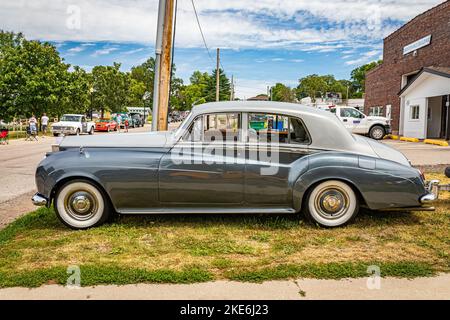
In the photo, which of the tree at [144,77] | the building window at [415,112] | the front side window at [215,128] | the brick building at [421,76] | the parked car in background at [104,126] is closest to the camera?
the front side window at [215,128]

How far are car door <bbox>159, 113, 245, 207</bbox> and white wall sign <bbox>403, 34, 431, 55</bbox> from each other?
76.3 ft

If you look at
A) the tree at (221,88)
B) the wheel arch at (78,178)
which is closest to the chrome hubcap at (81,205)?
the wheel arch at (78,178)

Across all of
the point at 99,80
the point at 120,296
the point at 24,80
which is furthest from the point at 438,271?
the point at 99,80

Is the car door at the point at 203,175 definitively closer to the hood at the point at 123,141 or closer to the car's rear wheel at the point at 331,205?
the hood at the point at 123,141

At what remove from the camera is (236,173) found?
4.68m

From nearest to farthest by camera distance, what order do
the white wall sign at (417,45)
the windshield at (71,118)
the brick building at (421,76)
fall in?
the brick building at (421,76) < the white wall sign at (417,45) < the windshield at (71,118)

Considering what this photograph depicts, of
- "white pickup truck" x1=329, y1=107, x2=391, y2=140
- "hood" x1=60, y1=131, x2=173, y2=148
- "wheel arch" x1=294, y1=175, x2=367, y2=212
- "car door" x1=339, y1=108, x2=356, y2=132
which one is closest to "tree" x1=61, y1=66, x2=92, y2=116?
"car door" x1=339, y1=108, x2=356, y2=132

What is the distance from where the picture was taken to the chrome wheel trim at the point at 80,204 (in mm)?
4773

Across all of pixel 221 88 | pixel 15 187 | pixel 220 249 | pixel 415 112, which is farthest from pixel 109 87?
A: pixel 220 249

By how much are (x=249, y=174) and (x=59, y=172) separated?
2.30m

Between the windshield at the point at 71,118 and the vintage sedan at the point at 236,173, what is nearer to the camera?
the vintage sedan at the point at 236,173

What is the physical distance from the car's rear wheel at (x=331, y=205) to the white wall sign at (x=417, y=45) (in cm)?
2263

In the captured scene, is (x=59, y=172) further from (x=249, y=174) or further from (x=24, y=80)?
(x=24, y=80)

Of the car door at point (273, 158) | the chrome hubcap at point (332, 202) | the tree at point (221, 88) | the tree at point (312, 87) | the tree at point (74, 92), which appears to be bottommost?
the chrome hubcap at point (332, 202)
